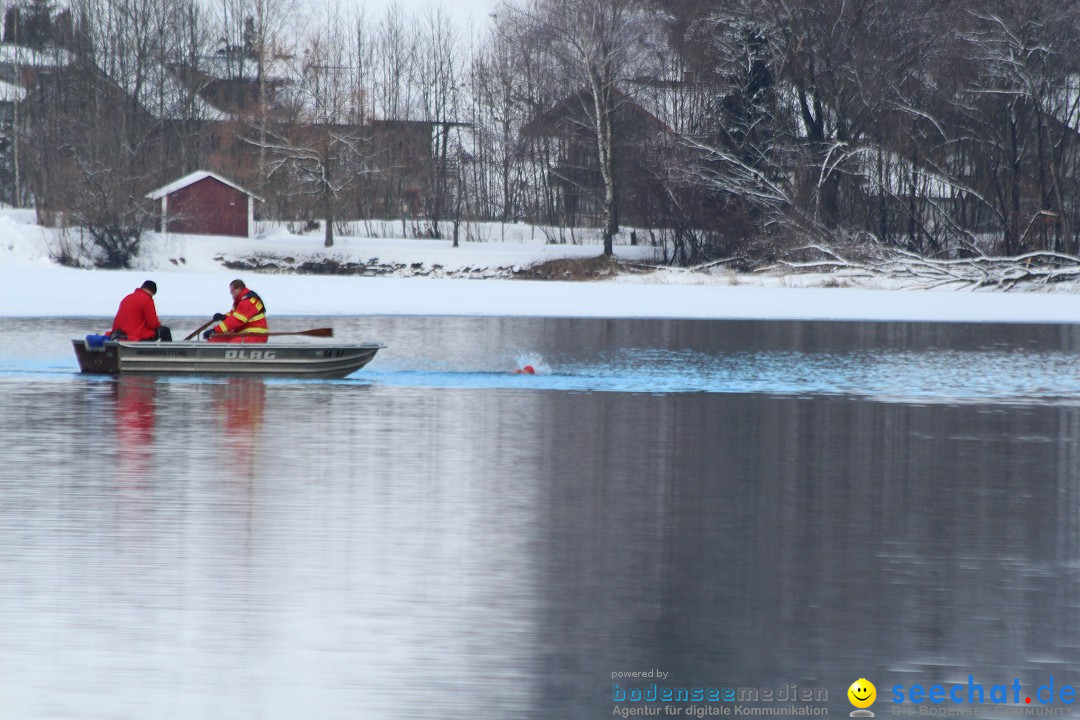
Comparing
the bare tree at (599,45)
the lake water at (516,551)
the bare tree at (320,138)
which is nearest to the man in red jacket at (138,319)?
the lake water at (516,551)

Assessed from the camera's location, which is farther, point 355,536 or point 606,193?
point 606,193

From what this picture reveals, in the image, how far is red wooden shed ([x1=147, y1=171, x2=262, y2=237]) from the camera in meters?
65.6

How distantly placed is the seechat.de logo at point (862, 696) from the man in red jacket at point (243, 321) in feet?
48.5

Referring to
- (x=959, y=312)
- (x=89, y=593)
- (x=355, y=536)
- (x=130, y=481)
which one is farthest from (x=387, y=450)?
(x=959, y=312)

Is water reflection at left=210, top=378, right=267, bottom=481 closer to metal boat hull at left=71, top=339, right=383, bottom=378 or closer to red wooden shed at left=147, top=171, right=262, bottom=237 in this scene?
metal boat hull at left=71, top=339, right=383, bottom=378

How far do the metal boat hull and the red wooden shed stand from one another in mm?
46650

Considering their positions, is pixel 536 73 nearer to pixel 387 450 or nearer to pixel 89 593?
pixel 387 450

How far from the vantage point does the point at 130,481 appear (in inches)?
409

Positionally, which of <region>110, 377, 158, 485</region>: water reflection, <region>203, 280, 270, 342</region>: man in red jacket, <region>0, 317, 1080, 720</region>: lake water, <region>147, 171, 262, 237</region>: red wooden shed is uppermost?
<region>147, 171, 262, 237</region>: red wooden shed

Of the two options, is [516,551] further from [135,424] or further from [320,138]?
[320,138]

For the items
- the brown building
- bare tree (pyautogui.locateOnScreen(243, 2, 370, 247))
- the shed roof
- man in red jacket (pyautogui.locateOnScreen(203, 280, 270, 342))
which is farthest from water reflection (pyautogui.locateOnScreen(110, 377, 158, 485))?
the shed roof

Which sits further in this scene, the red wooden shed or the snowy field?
the red wooden shed

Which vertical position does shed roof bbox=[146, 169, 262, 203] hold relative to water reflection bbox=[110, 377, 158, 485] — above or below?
above

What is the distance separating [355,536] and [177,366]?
11513mm
